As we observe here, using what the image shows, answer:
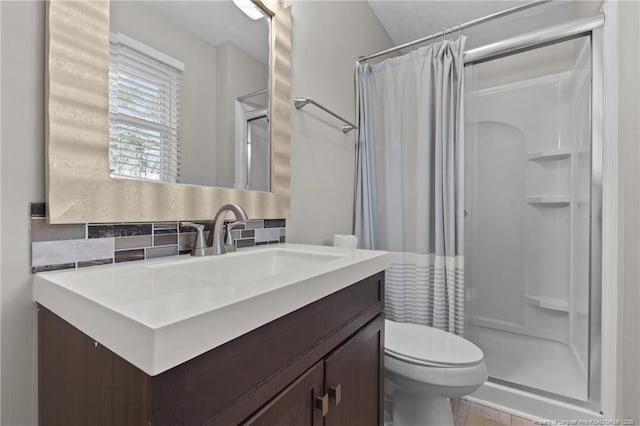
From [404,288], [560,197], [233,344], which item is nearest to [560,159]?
[560,197]

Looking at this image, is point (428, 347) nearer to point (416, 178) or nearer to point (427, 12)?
point (416, 178)

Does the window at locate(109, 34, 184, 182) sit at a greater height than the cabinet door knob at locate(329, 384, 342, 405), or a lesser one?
greater

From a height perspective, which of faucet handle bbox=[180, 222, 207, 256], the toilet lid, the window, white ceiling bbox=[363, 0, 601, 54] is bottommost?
the toilet lid

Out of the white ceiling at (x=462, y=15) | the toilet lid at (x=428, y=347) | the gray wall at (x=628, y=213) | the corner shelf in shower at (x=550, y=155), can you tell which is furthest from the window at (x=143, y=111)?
the corner shelf in shower at (x=550, y=155)

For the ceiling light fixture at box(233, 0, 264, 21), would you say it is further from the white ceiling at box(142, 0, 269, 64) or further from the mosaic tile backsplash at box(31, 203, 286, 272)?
the mosaic tile backsplash at box(31, 203, 286, 272)

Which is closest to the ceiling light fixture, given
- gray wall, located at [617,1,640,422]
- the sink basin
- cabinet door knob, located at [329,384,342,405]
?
the sink basin

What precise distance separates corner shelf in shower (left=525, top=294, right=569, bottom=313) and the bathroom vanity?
1783 millimetres

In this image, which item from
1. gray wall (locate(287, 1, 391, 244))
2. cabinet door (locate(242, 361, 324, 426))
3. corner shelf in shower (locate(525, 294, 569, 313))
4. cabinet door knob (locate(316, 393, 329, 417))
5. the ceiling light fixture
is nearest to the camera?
cabinet door (locate(242, 361, 324, 426))

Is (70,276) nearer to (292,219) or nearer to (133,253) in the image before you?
(133,253)

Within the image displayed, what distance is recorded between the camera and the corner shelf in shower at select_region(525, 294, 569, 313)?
1.93 meters

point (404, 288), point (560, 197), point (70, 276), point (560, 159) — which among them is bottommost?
point (404, 288)

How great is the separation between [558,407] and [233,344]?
1.72 metres

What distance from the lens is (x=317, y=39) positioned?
152cm

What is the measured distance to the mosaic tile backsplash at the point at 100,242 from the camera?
0.61 meters
